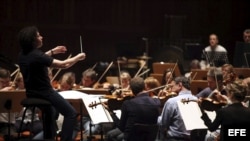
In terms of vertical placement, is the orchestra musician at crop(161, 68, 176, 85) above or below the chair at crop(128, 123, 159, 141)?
above

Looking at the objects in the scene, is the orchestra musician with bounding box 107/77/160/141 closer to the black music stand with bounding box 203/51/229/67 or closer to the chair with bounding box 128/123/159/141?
the chair with bounding box 128/123/159/141

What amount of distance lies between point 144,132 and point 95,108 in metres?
0.75

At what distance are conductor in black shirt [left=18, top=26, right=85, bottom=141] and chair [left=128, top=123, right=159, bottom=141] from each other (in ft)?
2.79

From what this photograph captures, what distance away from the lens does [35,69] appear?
7.11 meters

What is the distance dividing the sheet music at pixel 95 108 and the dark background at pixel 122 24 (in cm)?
561

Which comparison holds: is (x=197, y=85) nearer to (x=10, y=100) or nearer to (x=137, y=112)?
(x=137, y=112)

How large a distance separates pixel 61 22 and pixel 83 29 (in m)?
0.56

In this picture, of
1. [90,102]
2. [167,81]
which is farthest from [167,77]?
[90,102]

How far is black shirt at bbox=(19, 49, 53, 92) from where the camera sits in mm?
7055

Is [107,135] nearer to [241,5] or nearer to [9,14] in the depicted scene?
[9,14]

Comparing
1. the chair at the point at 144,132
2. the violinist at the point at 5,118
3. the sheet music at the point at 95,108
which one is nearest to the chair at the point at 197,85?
the sheet music at the point at 95,108

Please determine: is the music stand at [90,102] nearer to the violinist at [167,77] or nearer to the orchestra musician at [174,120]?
the orchestra musician at [174,120]

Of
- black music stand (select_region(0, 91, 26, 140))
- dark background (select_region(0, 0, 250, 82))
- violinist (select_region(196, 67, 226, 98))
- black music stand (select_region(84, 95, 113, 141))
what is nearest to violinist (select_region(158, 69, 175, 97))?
violinist (select_region(196, 67, 226, 98))

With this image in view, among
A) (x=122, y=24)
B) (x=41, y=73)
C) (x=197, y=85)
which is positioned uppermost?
(x=41, y=73)
